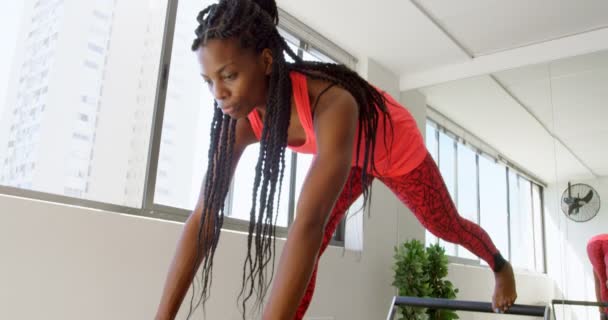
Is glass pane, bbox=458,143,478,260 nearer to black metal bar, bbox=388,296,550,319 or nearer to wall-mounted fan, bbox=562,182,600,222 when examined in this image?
wall-mounted fan, bbox=562,182,600,222

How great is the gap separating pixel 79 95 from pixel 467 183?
2325 millimetres

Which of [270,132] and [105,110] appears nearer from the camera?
[270,132]

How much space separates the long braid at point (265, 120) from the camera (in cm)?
100

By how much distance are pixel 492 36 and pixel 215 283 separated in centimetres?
259

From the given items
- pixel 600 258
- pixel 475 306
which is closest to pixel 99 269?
pixel 475 306

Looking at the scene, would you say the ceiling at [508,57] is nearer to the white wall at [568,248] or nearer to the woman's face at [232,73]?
the white wall at [568,248]

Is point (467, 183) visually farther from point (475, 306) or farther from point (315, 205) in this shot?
point (315, 205)

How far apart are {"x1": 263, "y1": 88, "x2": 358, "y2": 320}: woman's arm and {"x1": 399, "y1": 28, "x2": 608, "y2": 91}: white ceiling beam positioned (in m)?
3.19

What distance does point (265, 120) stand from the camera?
Result: 3.44 feet

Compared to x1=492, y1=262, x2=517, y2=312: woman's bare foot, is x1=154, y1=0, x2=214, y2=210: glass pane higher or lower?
higher

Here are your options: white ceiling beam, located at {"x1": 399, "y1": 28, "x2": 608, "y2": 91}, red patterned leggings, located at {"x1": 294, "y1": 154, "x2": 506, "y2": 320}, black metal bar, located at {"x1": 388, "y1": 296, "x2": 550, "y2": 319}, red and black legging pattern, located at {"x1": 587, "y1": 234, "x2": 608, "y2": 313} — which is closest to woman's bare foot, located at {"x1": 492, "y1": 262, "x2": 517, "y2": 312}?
black metal bar, located at {"x1": 388, "y1": 296, "x2": 550, "y2": 319}

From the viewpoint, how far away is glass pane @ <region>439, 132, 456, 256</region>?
11.6 feet

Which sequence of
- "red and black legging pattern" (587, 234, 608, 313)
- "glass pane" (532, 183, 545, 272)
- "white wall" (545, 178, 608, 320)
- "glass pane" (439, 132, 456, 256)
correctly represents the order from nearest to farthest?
1. "red and black legging pattern" (587, 234, 608, 313)
2. "white wall" (545, 178, 608, 320)
3. "glass pane" (532, 183, 545, 272)
4. "glass pane" (439, 132, 456, 256)

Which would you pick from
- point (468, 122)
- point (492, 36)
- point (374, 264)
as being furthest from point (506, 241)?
point (492, 36)
